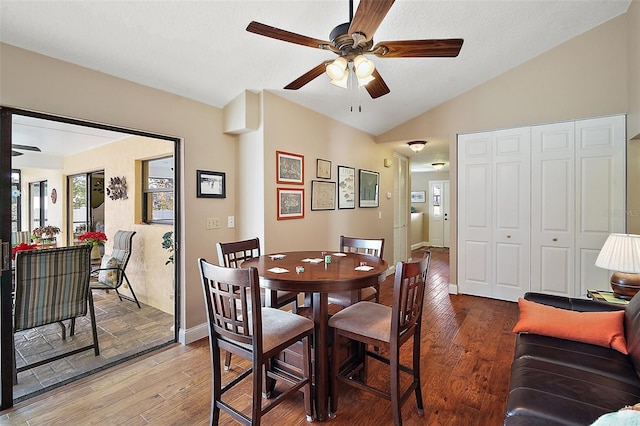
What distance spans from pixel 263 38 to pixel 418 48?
1244 millimetres

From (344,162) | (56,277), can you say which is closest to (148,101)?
(56,277)

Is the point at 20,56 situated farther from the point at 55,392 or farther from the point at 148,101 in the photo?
the point at 55,392

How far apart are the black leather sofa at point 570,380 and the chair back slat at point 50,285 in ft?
10.1

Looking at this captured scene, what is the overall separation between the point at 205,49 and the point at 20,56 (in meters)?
1.14

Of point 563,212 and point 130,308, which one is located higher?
point 563,212

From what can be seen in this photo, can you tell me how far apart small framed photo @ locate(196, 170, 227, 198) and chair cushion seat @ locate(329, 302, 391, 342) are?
1866 millimetres

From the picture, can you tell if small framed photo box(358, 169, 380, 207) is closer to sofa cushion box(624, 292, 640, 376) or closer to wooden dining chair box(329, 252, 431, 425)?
wooden dining chair box(329, 252, 431, 425)

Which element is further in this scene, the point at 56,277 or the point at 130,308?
the point at 130,308

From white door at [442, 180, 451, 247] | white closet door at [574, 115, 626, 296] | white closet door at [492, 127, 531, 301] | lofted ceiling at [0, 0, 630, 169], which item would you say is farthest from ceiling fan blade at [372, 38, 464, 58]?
white door at [442, 180, 451, 247]

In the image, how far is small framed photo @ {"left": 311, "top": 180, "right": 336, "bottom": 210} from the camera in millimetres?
3838

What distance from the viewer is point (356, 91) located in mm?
3580

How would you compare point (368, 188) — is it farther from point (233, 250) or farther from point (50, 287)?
point (50, 287)

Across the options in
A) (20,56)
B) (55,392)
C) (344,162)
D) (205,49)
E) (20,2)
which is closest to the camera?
(20,2)

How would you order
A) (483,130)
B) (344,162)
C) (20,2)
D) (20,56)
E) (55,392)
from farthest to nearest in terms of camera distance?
(344,162), (483,130), (55,392), (20,56), (20,2)
